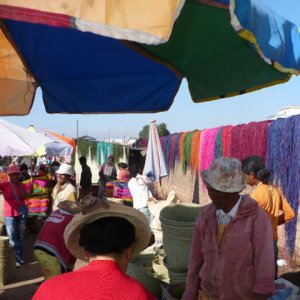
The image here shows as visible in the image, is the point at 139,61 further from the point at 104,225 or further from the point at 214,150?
the point at 214,150

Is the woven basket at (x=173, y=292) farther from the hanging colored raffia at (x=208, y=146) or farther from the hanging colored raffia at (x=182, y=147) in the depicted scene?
the hanging colored raffia at (x=182, y=147)

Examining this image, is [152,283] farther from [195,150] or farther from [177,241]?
[195,150]

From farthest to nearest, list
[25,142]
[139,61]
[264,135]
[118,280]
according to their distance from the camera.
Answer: [25,142], [264,135], [139,61], [118,280]

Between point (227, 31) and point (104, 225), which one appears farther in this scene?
point (227, 31)

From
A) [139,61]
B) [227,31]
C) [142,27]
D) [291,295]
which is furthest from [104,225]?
[139,61]

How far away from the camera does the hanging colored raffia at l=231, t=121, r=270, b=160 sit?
6375 mm

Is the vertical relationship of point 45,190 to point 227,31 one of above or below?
below

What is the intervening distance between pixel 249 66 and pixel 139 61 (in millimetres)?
1192

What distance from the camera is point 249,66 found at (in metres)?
2.57

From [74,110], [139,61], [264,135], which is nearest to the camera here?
[139,61]

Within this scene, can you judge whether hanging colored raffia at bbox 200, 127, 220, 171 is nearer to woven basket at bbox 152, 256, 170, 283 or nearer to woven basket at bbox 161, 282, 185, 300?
woven basket at bbox 152, 256, 170, 283

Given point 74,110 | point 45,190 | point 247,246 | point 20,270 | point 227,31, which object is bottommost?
point 20,270

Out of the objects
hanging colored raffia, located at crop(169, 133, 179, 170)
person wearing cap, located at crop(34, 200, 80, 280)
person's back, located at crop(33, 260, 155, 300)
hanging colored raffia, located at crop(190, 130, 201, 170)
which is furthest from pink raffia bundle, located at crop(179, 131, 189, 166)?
person's back, located at crop(33, 260, 155, 300)

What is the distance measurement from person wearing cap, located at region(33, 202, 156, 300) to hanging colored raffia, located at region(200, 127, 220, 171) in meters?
7.21
